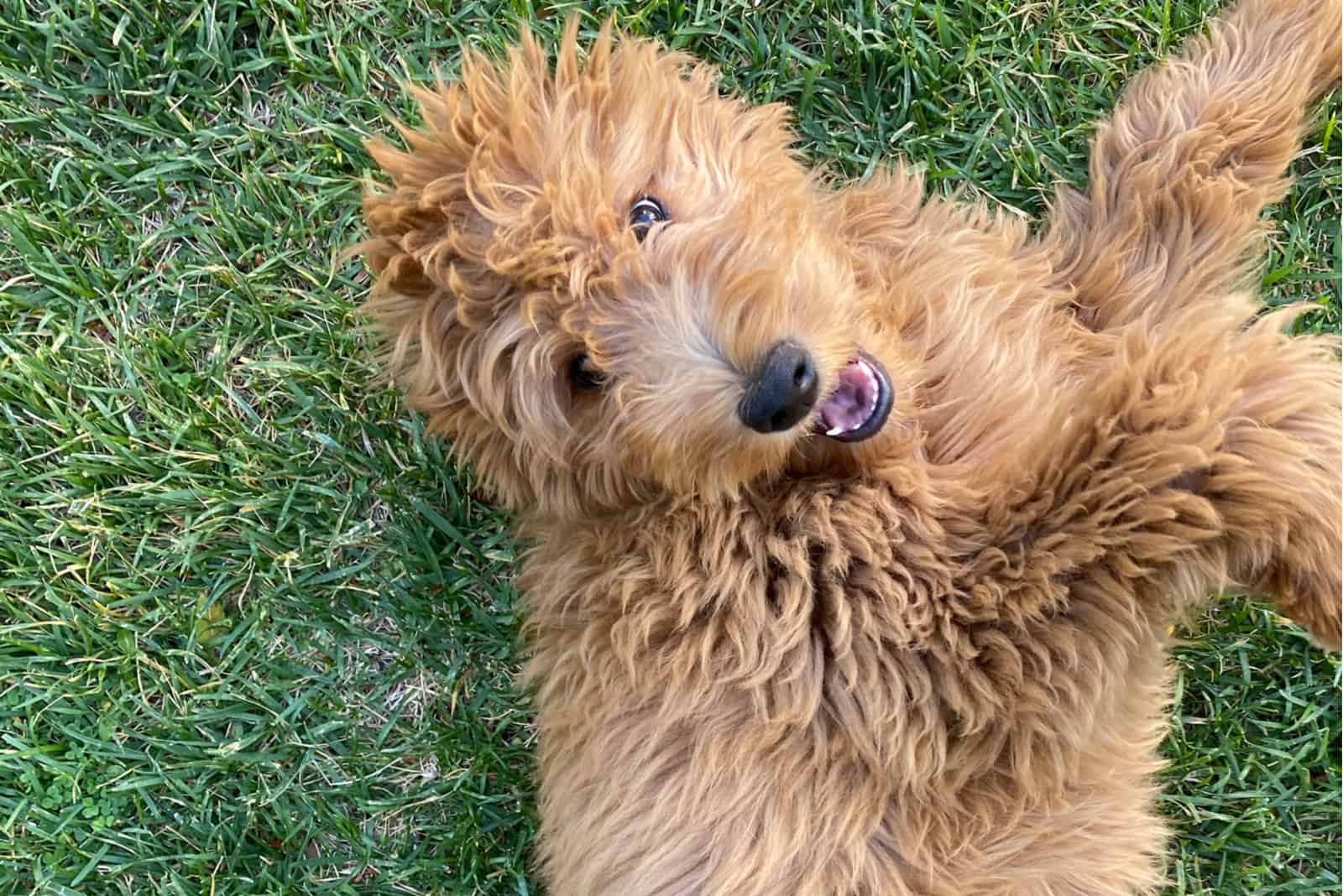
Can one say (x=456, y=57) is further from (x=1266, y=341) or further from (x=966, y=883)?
(x=966, y=883)

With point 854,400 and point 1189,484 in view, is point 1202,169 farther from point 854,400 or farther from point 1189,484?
point 854,400

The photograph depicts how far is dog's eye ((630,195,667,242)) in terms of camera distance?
224cm

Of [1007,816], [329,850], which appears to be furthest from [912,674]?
[329,850]

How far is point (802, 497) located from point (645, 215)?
755 mm

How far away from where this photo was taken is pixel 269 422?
3.49m

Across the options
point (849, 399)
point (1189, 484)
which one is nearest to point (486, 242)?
point (849, 399)

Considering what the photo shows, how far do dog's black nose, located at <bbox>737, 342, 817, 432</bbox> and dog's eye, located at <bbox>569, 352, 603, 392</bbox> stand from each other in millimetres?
389

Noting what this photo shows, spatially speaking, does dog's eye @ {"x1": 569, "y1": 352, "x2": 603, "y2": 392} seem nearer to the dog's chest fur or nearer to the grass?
the dog's chest fur

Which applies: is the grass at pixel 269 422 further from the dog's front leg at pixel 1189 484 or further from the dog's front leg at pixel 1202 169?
the dog's front leg at pixel 1189 484

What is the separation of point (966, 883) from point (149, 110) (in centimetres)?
368

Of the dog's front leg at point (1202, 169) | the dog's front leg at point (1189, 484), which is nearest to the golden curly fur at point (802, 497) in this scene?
the dog's front leg at point (1189, 484)

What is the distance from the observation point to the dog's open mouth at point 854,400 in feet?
7.36

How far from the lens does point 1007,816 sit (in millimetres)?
2406

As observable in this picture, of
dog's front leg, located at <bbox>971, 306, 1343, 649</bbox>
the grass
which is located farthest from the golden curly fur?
the grass
